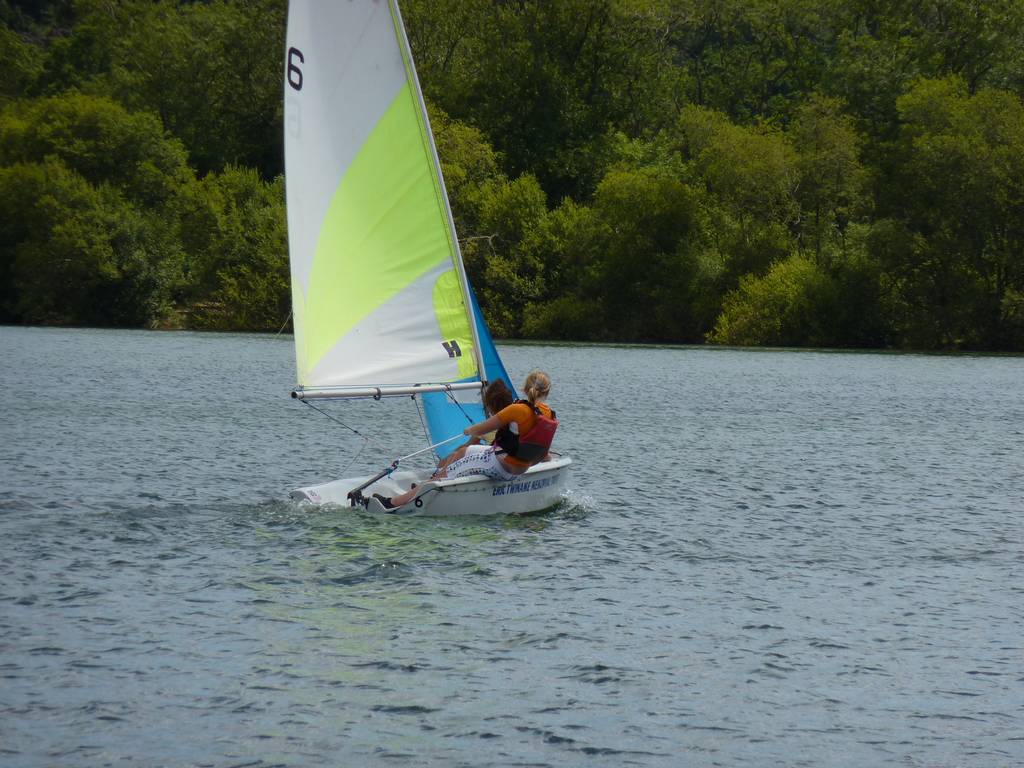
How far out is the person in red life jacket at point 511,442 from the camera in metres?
16.2

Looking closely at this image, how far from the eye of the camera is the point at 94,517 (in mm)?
17594

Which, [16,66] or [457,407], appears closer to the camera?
[457,407]

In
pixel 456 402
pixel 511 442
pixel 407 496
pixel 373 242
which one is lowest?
pixel 407 496

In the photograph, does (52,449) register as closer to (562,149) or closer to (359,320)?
(359,320)

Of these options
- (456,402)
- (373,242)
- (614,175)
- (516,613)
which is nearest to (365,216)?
(373,242)

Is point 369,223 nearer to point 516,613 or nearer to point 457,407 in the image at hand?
point 457,407

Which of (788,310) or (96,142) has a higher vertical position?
(96,142)

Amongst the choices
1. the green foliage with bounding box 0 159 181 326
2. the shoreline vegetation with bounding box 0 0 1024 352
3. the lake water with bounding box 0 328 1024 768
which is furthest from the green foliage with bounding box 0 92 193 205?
the lake water with bounding box 0 328 1024 768

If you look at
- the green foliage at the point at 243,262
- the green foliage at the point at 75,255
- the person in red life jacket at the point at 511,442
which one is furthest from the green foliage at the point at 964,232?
the person in red life jacket at the point at 511,442

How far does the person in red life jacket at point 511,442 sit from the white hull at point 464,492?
13 cm

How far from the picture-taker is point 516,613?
1319cm

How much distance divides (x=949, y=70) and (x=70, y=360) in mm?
52857

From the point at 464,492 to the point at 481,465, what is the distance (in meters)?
0.36

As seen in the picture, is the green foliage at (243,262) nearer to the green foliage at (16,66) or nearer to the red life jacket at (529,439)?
the green foliage at (16,66)
